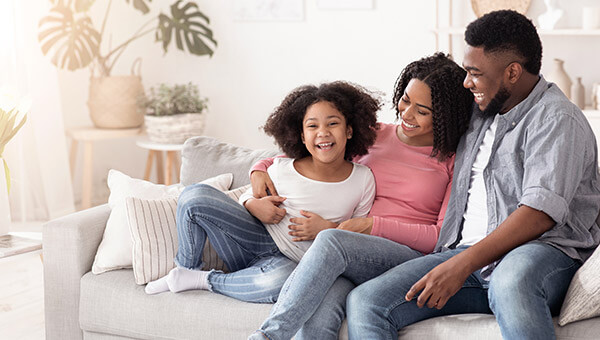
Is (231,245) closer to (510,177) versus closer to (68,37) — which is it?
(510,177)

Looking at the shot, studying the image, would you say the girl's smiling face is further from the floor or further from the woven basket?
the woven basket

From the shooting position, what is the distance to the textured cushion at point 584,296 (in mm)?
1734

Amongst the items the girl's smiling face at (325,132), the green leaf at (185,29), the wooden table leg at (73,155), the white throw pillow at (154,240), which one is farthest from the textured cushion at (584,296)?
the wooden table leg at (73,155)

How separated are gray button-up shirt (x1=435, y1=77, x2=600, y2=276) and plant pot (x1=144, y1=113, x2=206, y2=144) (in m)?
2.30

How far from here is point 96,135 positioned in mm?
4172

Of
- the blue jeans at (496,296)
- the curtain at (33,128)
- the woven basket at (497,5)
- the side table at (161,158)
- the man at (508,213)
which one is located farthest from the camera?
the side table at (161,158)

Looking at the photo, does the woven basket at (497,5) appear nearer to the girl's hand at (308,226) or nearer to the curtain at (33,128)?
the girl's hand at (308,226)

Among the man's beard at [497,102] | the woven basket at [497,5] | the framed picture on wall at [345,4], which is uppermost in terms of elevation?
the framed picture on wall at [345,4]

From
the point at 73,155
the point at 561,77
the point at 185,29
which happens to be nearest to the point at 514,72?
the point at 561,77

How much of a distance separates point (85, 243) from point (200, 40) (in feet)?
7.40

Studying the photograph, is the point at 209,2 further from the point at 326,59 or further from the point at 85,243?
the point at 85,243

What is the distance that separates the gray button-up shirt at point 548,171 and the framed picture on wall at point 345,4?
2.21 metres

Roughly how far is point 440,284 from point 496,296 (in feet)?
0.44

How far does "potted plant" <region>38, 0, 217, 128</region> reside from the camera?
4090 mm
